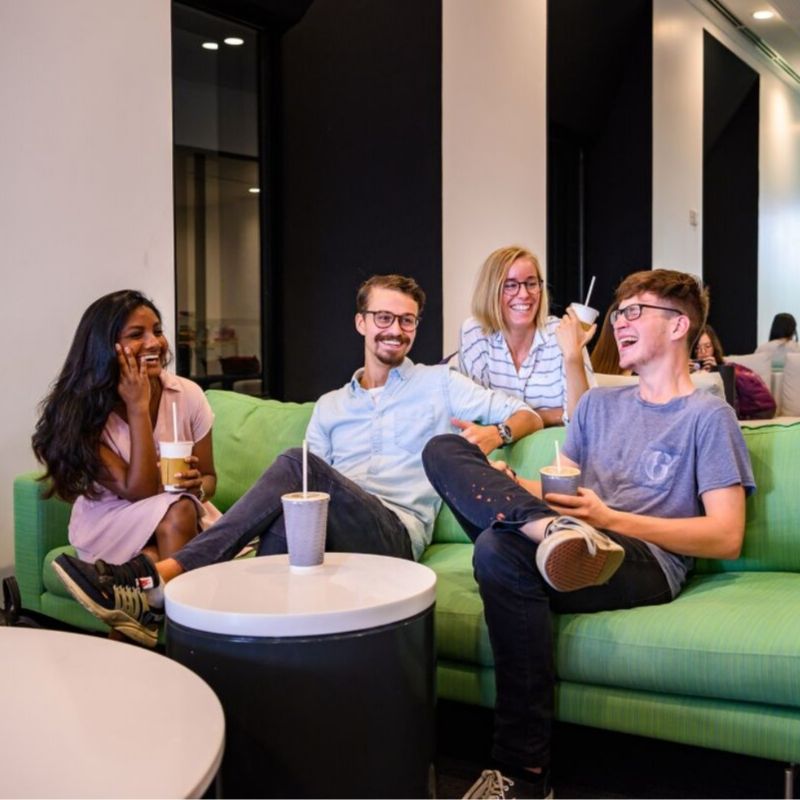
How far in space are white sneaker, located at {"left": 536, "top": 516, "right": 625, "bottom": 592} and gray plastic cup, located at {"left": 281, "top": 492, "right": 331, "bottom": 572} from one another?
1.41 feet

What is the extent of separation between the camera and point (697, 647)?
1.89 meters

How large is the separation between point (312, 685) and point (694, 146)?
8239 millimetres

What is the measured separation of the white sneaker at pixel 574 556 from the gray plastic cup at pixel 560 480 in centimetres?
14

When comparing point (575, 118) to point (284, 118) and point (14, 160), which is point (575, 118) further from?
point (14, 160)

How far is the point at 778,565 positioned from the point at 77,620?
190 centimetres

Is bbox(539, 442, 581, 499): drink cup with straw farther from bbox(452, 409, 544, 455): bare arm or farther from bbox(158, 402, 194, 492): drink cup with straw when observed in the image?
bbox(158, 402, 194, 492): drink cup with straw

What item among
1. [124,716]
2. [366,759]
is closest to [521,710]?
[366,759]

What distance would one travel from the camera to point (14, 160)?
3395 millimetres

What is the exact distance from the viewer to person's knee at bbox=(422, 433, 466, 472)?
2.26 meters

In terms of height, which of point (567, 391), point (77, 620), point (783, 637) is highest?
point (567, 391)

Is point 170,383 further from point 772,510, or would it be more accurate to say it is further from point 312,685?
point 772,510

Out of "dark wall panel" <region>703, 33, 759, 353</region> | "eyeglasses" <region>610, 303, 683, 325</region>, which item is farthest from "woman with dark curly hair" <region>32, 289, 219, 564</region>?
"dark wall panel" <region>703, 33, 759, 353</region>

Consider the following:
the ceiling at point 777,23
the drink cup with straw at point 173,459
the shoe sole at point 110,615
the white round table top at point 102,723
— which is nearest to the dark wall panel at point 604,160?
the ceiling at point 777,23

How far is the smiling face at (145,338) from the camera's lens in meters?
2.62
